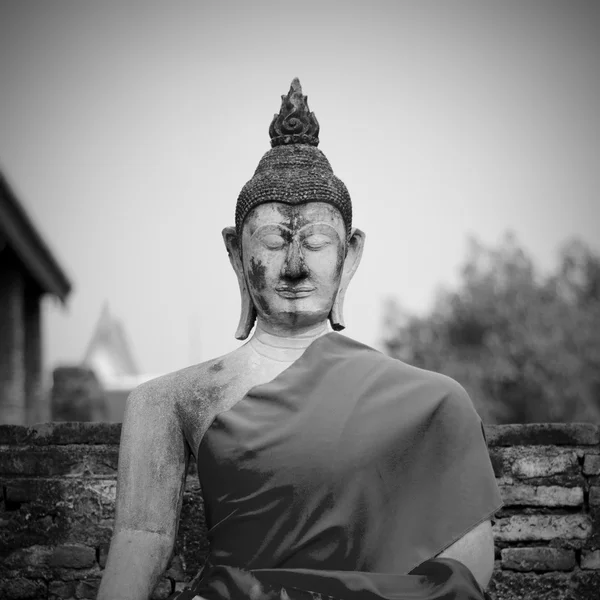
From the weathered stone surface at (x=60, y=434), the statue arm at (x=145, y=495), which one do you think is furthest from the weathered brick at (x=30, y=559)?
the statue arm at (x=145, y=495)

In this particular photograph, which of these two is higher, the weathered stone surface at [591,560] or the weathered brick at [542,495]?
the weathered brick at [542,495]

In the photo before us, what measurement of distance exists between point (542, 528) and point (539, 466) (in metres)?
0.27

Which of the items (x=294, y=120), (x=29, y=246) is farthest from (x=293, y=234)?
(x=29, y=246)

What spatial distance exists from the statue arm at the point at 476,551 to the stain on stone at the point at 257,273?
109 centimetres

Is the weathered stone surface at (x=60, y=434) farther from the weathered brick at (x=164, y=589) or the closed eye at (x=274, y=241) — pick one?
the closed eye at (x=274, y=241)

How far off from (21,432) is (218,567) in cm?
177

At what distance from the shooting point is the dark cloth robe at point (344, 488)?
2988 millimetres

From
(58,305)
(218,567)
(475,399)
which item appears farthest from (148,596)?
(475,399)

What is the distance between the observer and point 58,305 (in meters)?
14.0

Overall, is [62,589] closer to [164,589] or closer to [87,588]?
[87,588]

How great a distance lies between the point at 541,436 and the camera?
14.6 ft

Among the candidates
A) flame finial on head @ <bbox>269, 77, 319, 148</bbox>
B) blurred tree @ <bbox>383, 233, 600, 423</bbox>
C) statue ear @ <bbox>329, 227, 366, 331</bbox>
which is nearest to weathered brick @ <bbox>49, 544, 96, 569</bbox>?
statue ear @ <bbox>329, 227, 366, 331</bbox>

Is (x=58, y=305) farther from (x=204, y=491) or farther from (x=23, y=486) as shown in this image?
(x=204, y=491)

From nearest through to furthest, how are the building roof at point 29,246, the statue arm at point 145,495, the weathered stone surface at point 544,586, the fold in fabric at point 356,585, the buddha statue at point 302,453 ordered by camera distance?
1. the fold in fabric at point 356,585
2. the buddha statue at point 302,453
3. the statue arm at point 145,495
4. the weathered stone surface at point 544,586
5. the building roof at point 29,246
